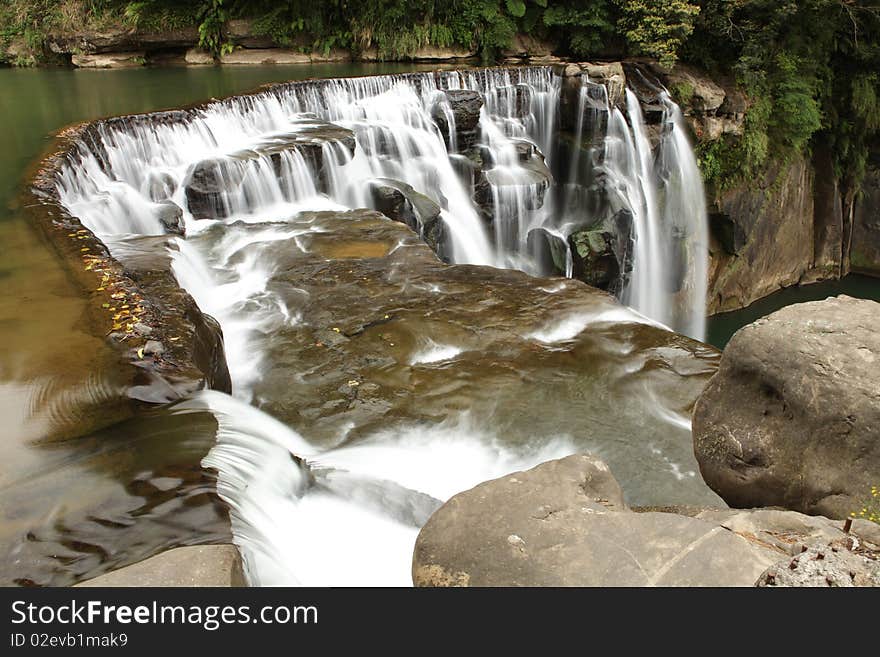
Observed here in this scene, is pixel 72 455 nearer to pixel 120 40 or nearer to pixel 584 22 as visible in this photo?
pixel 584 22

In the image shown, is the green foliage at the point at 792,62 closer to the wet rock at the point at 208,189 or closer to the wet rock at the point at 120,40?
the wet rock at the point at 208,189

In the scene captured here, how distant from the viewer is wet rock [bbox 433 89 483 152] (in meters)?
13.3

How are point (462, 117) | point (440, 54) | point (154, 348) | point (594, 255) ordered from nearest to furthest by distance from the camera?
point (154, 348) → point (462, 117) → point (594, 255) → point (440, 54)

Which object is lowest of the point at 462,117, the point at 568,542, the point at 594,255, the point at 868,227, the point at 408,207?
the point at 868,227

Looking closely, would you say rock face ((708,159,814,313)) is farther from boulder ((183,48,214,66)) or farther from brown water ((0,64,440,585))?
boulder ((183,48,214,66))

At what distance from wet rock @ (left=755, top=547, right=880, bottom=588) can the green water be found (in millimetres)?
13728

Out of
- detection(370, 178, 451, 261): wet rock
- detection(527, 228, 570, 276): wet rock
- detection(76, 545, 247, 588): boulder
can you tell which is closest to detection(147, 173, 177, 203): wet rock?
detection(370, 178, 451, 261): wet rock

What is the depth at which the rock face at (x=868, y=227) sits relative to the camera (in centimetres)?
1775

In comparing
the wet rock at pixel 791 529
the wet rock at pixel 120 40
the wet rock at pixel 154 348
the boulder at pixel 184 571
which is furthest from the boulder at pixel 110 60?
the wet rock at pixel 791 529

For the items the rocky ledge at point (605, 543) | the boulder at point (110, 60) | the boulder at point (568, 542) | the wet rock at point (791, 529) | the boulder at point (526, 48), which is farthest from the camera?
the boulder at point (110, 60)

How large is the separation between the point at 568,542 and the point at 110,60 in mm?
21874

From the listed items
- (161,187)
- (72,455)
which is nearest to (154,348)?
(72,455)

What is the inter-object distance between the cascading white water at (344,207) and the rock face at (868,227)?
529 cm

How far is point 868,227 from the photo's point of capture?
1786 cm
